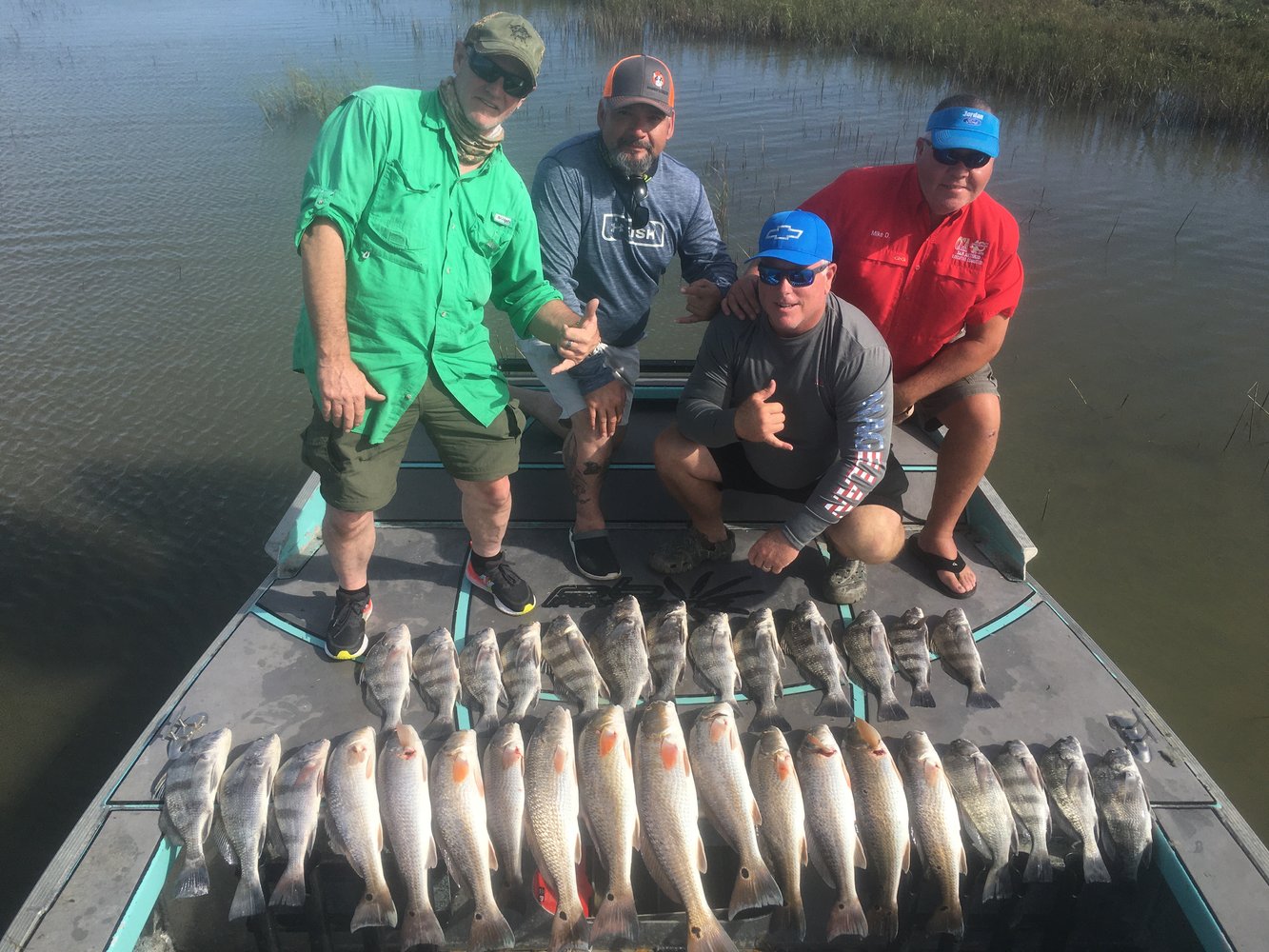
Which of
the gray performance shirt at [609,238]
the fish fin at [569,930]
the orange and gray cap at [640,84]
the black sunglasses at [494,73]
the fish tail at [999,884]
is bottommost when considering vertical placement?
the fish tail at [999,884]

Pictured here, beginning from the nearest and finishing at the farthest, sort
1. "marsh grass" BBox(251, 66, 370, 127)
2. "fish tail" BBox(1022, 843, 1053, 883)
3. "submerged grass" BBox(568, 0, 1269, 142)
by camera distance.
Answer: "fish tail" BBox(1022, 843, 1053, 883), "marsh grass" BBox(251, 66, 370, 127), "submerged grass" BBox(568, 0, 1269, 142)

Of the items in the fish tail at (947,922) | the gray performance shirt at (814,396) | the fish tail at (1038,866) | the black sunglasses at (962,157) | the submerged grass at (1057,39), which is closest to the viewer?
the fish tail at (947,922)

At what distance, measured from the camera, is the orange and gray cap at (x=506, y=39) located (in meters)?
2.94

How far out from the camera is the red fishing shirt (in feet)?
13.3

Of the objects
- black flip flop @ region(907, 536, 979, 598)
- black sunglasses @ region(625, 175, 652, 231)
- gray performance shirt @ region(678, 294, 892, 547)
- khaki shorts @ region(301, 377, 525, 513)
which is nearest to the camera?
khaki shorts @ region(301, 377, 525, 513)

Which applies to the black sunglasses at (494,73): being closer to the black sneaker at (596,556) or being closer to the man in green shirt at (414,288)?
the man in green shirt at (414,288)

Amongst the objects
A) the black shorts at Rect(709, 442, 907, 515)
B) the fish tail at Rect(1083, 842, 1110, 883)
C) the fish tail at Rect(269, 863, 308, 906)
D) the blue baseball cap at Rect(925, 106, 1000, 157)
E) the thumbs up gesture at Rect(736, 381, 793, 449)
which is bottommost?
the fish tail at Rect(1083, 842, 1110, 883)

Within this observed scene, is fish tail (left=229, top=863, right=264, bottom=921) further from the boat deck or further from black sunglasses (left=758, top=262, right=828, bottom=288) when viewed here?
black sunglasses (left=758, top=262, right=828, bottom=288)

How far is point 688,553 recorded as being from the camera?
14.2ft

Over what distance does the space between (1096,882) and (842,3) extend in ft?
73.2

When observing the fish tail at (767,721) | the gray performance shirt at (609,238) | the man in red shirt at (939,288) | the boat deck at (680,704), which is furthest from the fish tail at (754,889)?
the gray performance shirt at (609,238)

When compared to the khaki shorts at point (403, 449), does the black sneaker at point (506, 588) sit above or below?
below

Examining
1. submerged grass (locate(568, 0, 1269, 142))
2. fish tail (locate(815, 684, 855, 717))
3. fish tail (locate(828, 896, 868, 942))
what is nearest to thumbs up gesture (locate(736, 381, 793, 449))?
fish tail (locate(815, 684, 855, 717))

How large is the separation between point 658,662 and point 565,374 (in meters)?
1.50
